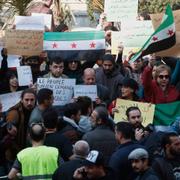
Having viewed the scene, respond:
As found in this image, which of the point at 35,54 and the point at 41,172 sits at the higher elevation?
the point at 35,54

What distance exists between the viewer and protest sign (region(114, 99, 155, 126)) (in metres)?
11.3

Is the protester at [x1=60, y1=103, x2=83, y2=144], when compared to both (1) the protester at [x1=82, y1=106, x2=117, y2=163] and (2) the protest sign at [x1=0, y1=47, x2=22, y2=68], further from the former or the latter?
(2) the protest sign at [x1=0, y1=47, x2=22, y2=68]

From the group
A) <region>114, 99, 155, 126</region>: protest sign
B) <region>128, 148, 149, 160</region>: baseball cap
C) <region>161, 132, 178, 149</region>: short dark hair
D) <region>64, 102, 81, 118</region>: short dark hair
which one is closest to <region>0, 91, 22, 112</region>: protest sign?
<region>64, 102, 81, 118</region>: short dark hair

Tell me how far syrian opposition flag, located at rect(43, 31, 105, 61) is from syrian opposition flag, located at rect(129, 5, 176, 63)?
1.83m

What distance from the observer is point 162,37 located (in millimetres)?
11492

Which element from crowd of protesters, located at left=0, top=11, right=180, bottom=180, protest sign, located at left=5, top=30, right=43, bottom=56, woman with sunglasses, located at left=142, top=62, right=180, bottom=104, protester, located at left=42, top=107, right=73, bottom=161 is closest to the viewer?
crowd of protesters, located at left=0, top=11, right=180, bottom=180

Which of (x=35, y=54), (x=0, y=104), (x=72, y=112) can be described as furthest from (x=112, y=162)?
(x=35, y=54)

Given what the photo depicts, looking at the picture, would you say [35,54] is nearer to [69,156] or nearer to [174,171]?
[69,156]

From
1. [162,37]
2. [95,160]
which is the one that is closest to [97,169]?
[95,160]

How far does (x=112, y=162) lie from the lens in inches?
361

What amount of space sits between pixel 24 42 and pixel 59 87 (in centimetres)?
174

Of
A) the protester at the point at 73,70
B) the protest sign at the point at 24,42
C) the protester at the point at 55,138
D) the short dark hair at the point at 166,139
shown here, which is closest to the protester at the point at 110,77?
the protester at the point at 73,70

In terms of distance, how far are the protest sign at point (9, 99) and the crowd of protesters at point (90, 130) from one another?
0.28 meters

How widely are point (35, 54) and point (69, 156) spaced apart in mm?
3733
